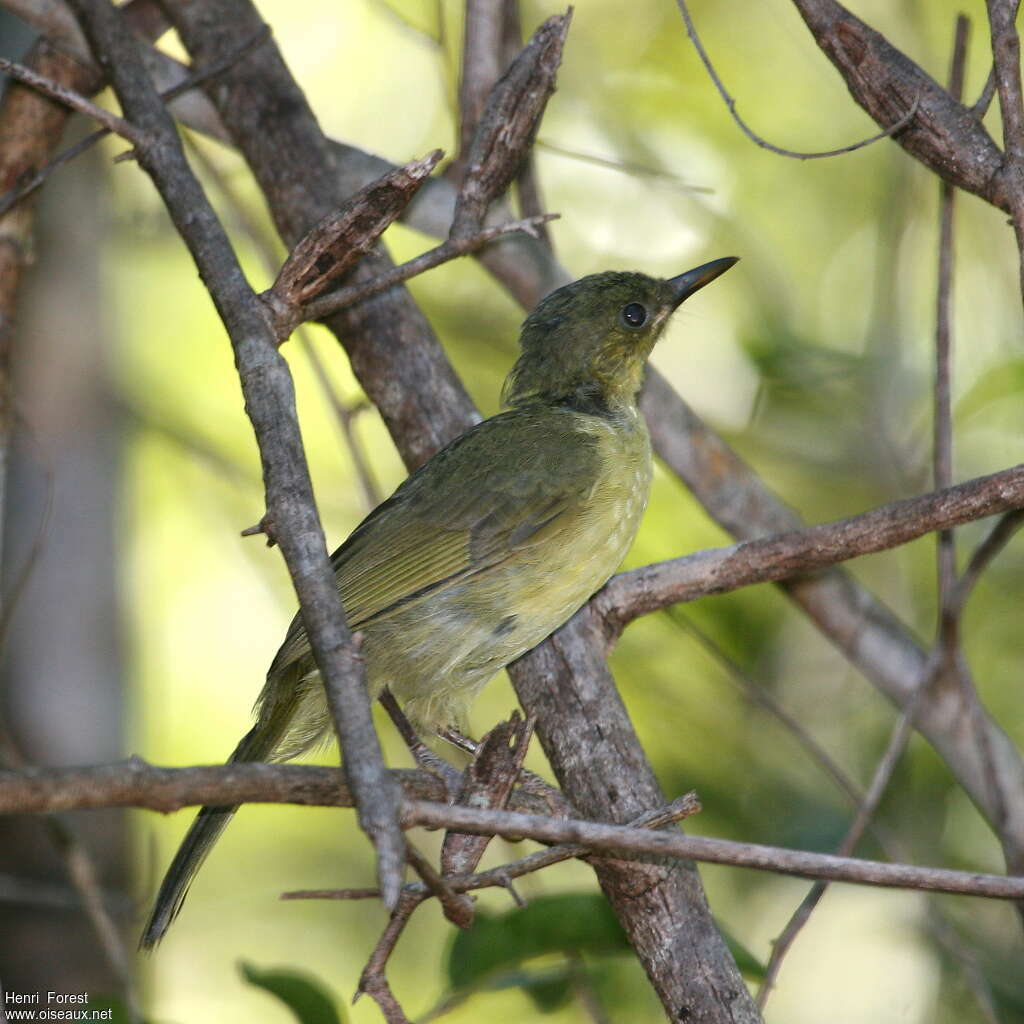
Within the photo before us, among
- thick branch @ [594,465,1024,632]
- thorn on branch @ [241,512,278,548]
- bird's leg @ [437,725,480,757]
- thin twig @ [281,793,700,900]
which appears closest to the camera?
thin twig @ [281,793,700,900]

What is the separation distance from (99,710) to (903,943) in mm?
2853

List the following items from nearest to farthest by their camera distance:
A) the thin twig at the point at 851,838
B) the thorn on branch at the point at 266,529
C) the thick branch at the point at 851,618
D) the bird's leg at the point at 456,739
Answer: the thorn on branch at the point at 266,529, the thin twig at the point at 851,838, the bird's leg at the point at 456,739, the thick branch at the point at 851,618

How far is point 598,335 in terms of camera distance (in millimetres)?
3494

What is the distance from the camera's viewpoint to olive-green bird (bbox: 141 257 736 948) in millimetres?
2879

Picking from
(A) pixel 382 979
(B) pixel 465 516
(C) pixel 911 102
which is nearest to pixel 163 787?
(A) pixel 382 979

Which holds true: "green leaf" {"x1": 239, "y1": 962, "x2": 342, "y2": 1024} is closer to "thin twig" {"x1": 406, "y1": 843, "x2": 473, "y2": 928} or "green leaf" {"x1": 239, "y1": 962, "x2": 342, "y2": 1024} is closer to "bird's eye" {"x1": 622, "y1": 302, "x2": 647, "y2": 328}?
"thin twig" {"x1": 406, "y1": 843, "x2": 473, "y2": 928}

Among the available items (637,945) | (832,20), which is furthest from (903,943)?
(832,20)

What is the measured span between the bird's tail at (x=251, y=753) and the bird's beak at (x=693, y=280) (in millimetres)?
1614

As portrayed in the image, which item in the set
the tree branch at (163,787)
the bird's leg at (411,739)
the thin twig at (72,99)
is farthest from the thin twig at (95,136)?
the tree branch at (163,787)

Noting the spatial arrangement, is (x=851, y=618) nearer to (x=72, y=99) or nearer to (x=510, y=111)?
(x=510, y=111)

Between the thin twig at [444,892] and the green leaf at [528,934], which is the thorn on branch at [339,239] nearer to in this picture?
the thin twig at [444,892]

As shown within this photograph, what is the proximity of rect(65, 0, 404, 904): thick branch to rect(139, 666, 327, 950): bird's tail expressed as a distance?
2.89ft

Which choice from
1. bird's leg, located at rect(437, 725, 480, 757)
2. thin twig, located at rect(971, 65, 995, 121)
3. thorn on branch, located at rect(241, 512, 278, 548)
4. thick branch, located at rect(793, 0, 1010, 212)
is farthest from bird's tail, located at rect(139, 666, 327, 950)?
thin twig, located at rect(971, 65, 995, 121)

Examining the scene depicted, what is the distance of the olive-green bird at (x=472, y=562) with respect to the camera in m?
2.88
